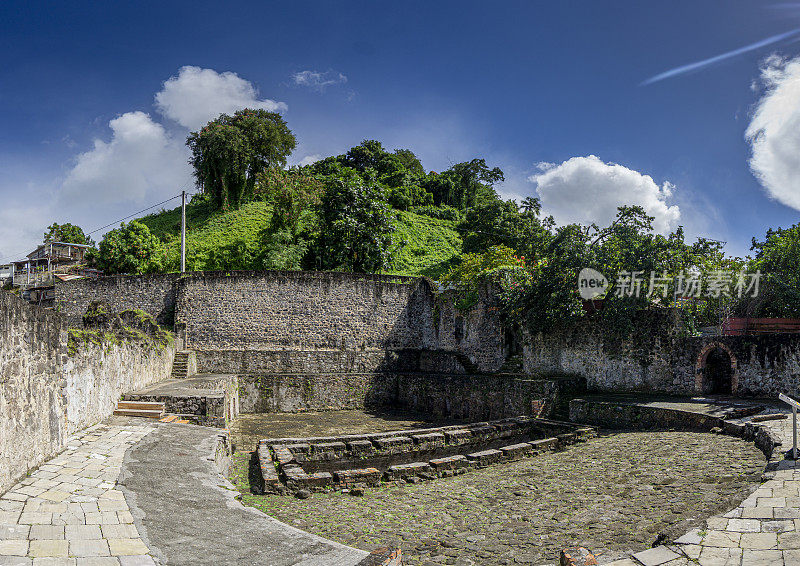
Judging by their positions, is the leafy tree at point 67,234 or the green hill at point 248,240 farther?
the leafy tree at point 67,234

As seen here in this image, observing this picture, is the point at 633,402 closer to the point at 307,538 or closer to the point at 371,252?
the point at 307,538

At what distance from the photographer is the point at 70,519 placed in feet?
15.8

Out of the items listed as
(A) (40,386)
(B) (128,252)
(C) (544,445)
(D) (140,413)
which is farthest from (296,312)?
(A) (40,386)

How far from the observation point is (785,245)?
15.0 meters

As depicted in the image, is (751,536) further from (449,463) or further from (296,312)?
(296,312)

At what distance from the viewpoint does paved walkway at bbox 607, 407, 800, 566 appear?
419 centimetres

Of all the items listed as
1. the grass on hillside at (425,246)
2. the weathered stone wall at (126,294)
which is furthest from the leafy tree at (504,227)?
the weathered stone wall at (126,294)

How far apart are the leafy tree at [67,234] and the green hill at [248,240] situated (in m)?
10.3

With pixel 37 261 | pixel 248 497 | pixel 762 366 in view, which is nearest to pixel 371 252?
pixel 762 366

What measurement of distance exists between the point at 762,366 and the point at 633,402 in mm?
3079

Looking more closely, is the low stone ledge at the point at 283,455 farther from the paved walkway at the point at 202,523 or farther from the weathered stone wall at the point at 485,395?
the weathered stone wall at the point at 485,395

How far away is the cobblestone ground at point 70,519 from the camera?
4098 millimetres

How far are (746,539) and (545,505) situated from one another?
281 cm

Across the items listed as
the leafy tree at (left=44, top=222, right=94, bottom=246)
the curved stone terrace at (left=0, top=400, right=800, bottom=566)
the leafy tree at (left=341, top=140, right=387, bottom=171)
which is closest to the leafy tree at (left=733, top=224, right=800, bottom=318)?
the curved stone terrace at (left=0, top=400, right=800, bottom=566)
